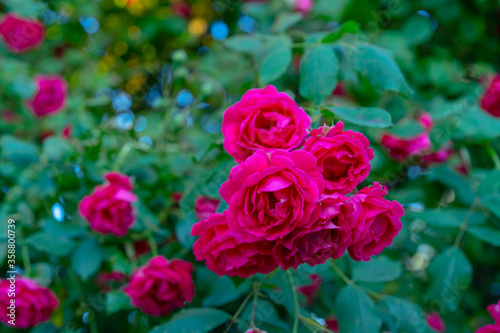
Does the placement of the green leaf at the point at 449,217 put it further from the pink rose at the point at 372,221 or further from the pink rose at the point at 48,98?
the pink rose at the point at 48,98

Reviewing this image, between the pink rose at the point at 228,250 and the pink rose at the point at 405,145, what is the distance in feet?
2.98

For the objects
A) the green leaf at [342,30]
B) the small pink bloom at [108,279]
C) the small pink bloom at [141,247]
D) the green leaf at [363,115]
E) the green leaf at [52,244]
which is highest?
the green leaf at [342,30]

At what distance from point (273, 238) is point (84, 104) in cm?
127

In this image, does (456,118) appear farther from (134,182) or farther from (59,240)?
(59,240)

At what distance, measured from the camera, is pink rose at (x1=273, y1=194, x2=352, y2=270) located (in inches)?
28.2

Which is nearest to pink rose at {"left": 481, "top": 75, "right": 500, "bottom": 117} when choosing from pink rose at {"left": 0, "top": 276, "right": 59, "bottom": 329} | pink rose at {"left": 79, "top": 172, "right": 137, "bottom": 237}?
pink rose at {"left": 79, "top": 172, "right": 137, "bottom": 237}

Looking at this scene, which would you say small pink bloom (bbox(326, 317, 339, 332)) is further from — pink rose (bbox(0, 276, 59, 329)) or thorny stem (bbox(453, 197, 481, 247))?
pink rose (bbox(0, 276, 59, 329))

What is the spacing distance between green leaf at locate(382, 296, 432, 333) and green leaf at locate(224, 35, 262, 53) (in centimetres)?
77

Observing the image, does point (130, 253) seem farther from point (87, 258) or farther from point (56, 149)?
point (56, 149)

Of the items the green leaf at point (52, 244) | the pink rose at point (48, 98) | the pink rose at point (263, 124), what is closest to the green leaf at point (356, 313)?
the pink rose at point (263, 124)

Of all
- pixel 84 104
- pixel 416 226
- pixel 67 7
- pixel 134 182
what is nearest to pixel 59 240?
pixel 134 182

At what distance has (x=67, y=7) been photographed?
2338mm

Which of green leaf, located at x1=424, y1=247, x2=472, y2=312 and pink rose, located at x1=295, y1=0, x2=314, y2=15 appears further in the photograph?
pink rose, located at x1=295, y1=0, x2=314, y2=15

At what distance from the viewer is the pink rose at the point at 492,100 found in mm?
1480
